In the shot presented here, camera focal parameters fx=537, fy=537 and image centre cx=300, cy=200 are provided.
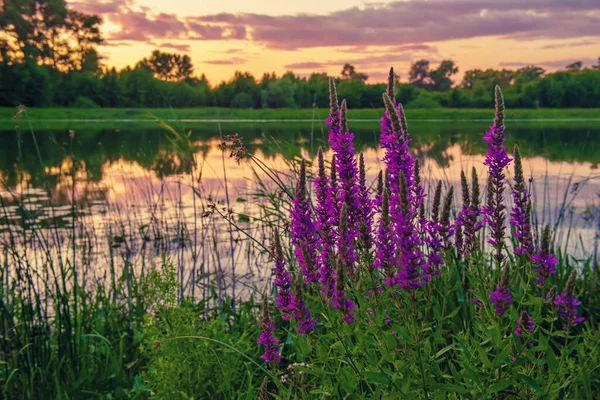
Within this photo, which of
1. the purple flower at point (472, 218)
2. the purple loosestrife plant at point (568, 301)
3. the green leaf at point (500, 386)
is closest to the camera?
the green leaf at point (500, 386)

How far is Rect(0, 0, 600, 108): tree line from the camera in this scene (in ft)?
221

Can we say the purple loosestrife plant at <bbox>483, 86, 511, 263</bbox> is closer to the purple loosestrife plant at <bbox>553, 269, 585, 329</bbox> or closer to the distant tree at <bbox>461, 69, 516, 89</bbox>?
the purple loosestrife plant at <bbox>553, 269, 585, 329</bbox>

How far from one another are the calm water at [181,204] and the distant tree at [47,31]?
50227mm

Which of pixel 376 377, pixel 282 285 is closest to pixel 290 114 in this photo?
pixel 282 285

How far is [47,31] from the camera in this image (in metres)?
78.0

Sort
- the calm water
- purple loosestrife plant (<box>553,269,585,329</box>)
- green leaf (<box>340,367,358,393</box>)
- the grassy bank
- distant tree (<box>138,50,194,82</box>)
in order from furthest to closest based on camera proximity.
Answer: distant tree (<box>138,50,194,82</box>) → the grassy bank → the calm water → purple loosestrife plant (<box>553,269,585,329</box>) → green leaf (<box>340,367,358,393</box>)

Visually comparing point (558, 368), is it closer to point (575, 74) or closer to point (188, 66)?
point (575, 74)

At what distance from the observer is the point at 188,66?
401ft

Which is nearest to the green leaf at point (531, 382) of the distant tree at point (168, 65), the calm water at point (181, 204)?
the calm water at point (181, 204)

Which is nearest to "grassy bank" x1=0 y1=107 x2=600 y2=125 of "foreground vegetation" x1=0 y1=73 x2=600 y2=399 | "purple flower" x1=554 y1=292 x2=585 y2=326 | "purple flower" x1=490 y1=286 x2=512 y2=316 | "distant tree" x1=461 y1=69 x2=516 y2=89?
"distant tree" x1=461 y1=69 x2=516 y2=89

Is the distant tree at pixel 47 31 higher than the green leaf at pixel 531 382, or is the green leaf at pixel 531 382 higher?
the distant tree at pixel 47 31

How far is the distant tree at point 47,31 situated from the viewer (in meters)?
72.5

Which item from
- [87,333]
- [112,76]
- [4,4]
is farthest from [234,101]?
[87,333]

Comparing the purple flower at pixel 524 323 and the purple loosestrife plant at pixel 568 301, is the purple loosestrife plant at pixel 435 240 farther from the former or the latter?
the purple loosestrife plant at pixel 568 301
